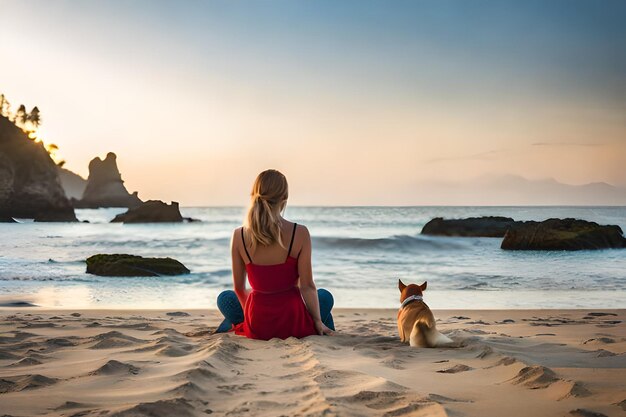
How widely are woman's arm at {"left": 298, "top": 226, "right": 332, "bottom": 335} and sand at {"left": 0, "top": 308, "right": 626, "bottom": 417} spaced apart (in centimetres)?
21

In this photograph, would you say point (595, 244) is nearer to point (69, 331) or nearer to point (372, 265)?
point (372, 265)

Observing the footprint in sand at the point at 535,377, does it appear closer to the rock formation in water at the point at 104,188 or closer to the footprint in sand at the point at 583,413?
the footprint in sand at the point at 583,413

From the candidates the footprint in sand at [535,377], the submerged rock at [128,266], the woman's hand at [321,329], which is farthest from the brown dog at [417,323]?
the submerged rock at [128,266]

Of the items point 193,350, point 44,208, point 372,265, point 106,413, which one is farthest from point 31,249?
point 44,208

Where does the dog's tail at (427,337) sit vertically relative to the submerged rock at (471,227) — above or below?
A: below

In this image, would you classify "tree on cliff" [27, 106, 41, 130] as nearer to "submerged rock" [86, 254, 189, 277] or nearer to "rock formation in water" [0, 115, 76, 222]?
"rock formation in water" [0, 115, 76, 222]

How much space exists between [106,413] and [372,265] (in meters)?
15.4

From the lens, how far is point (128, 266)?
12641 mm

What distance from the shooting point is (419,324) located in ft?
15.4

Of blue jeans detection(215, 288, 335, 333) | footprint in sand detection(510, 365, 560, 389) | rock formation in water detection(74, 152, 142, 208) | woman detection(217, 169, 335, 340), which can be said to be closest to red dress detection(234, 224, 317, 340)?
woman detection(217, 169, 335, 340)

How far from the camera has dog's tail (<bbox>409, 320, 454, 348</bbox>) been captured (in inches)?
183

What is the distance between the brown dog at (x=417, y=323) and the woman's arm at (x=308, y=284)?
725 millimetres

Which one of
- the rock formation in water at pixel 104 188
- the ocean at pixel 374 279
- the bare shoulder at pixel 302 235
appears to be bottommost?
the ocean at pixel 374 279

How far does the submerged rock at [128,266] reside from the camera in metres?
12.5
